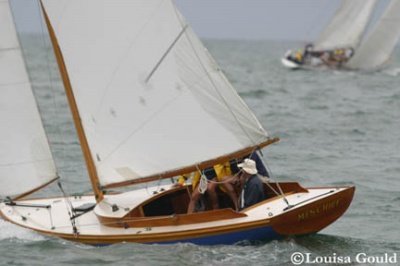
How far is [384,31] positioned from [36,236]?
41357 millimetres

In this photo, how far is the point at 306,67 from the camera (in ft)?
193

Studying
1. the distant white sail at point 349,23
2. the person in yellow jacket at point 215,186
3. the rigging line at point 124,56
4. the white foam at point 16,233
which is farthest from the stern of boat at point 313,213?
the distant white sail at point 349,23

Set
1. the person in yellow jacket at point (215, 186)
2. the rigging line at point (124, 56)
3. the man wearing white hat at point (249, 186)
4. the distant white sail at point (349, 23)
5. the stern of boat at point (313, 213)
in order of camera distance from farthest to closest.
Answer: the distant white sail at point (349, 23) → the person in yellow jacket at point (215, 186) → the man wearing white hat at point (249, 186) → the rigging line at point (124, 56) → the stern of boat at point (313, 213)

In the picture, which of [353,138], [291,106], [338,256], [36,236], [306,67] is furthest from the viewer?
[306,67]

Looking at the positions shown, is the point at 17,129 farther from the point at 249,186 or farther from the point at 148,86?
the point at 249,186

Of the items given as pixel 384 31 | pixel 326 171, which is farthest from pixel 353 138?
pixel 384 31

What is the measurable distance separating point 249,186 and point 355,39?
143 feet

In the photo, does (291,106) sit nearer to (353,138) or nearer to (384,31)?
(353,138)

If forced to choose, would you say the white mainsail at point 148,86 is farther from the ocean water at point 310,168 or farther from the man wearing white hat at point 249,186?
the ocean water at point 310,168

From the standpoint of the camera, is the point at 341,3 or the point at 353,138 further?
the point at 341,3

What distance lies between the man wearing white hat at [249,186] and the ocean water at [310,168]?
29.3 inches

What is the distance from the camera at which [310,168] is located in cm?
2150

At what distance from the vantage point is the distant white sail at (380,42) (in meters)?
53.0

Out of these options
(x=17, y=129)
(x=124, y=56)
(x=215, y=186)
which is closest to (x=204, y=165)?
(x=215, y=186)
